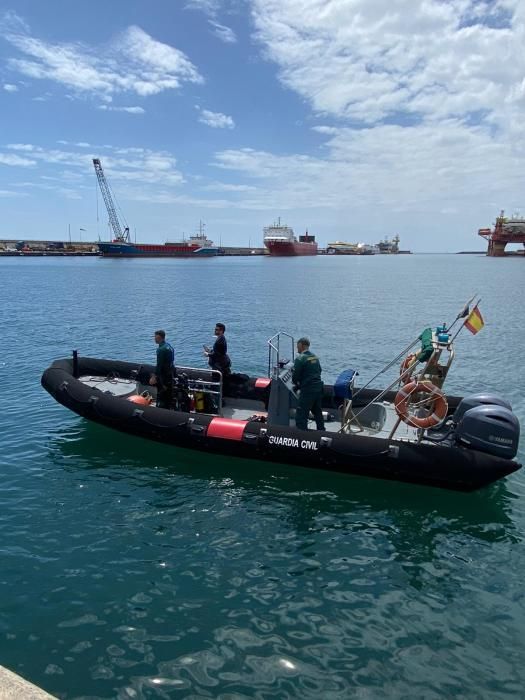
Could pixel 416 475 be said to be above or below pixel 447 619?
above

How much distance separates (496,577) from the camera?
240 inches

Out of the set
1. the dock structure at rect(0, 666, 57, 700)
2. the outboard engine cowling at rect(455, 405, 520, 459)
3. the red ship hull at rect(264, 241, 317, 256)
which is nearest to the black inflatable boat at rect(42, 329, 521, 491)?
the outboard engine cowling at rect(455, 405, 520, 459)

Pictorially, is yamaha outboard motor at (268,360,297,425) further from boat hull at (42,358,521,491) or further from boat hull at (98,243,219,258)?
boat hull at (98,243,219,258)

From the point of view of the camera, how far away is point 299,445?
326 inches

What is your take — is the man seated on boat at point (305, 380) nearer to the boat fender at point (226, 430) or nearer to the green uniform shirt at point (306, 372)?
the green uniform shirt at point (306, 372)

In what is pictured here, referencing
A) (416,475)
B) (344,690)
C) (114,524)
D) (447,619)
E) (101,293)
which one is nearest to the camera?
(344,690)

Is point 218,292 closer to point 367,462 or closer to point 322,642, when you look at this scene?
point 367,462

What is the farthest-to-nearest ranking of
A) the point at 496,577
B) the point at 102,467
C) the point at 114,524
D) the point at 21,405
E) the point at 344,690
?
the point at 21,405
the point at 102,467
the point at 114,524
the point at 496,577
the point at 344,690

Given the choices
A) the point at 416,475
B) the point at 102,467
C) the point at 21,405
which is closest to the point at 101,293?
the point at 21,405

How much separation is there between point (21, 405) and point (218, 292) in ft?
121

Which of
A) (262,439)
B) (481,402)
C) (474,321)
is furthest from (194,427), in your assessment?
(474,321)

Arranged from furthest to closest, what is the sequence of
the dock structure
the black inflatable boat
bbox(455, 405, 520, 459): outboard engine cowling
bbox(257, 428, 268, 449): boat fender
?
bbox(257, 428, 268, 449): boat fender < the black inflatable boat < bbox(455, 405, 520, 459): outboard engine cowling < the dock structure

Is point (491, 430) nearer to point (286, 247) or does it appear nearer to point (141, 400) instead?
point (141, 400)

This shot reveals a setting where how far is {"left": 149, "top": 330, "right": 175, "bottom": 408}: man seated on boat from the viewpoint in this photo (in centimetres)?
932
